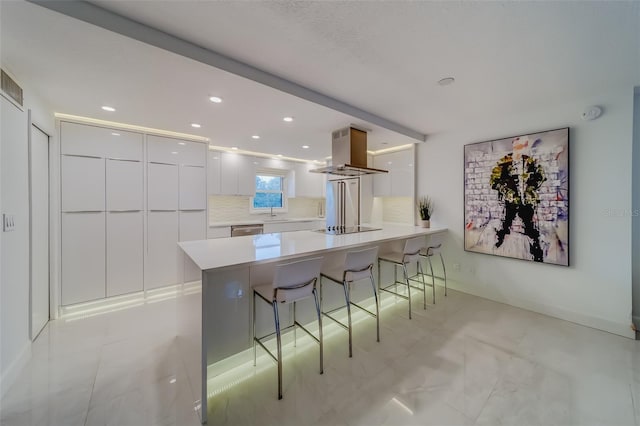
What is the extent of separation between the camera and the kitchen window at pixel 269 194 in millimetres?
5346

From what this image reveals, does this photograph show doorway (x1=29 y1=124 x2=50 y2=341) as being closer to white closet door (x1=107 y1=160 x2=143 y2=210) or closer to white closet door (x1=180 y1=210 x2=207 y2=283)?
white closet door (x1=107 y1=160 x2=143 y2=210)

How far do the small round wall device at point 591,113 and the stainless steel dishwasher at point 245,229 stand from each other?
4668 millimetres

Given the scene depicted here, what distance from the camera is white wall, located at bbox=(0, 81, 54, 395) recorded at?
175cm

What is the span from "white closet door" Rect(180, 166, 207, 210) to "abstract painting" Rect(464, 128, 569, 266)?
156 inches

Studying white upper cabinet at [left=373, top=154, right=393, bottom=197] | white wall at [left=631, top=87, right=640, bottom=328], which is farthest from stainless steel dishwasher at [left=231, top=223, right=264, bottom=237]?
white wall at [left=631, top=87, right=640, bottom=328]

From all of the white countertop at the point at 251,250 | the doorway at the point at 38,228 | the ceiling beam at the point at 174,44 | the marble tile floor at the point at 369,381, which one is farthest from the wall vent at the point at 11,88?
the marble tile floor at the point at 369,381

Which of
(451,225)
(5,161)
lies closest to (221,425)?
(5,161)

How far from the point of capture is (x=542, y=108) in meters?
2.88

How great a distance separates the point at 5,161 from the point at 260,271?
201 cm

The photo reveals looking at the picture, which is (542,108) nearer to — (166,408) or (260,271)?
(260,271)

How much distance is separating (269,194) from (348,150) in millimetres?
2843

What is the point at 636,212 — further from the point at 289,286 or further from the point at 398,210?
the point at 289,286

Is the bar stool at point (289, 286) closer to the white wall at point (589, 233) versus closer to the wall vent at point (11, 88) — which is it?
the wall vent at point (11, 88)

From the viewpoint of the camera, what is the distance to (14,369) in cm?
184
